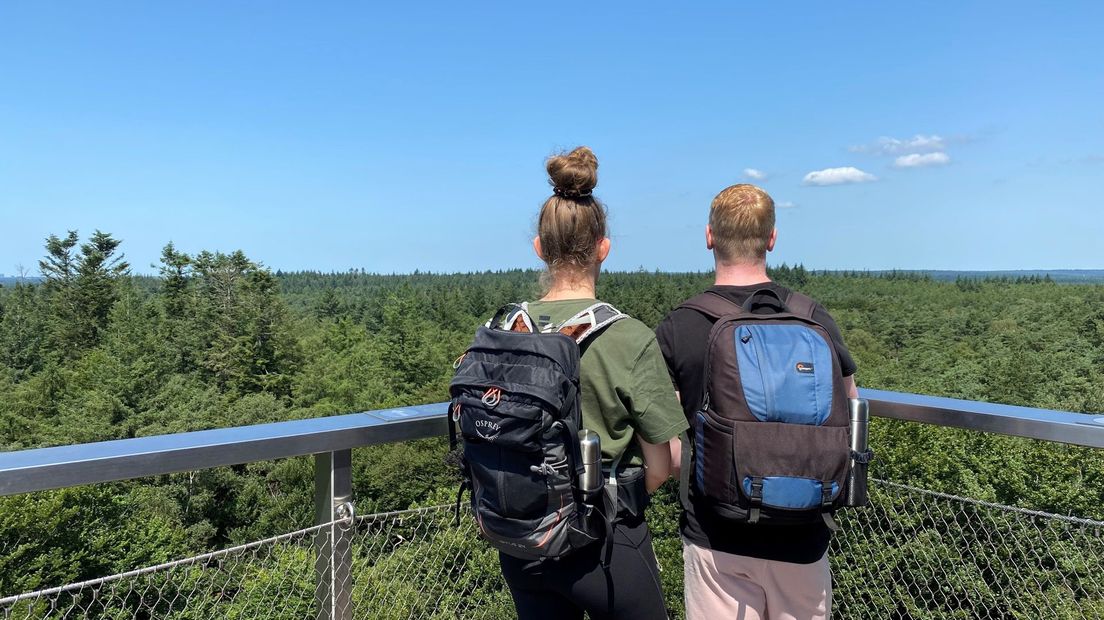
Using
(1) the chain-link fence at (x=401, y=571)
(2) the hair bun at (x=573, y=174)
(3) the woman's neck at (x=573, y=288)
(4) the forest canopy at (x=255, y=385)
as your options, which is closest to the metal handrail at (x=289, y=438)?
(1) the chain-link fence at (x=401, y=571)

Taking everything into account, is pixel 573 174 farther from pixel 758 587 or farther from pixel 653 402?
pixel 758 587

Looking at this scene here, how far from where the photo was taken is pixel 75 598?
171 centimetres

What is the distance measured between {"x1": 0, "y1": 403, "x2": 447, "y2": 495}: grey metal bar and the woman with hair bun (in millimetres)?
586

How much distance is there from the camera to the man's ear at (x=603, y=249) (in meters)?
2.05

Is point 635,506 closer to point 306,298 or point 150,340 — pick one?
point 150,340

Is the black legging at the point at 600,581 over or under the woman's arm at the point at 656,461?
under

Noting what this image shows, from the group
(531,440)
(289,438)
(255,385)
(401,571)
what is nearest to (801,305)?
(531,440)

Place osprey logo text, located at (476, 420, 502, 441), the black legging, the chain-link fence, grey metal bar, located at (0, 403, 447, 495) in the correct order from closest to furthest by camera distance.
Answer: grey metal bar, located at (0, 403, 447, 495) < osprey logo text, located at (476, 420, 502, 441) < the black legging < the chain-link fence

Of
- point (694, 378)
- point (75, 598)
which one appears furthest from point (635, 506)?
point (75, 598)

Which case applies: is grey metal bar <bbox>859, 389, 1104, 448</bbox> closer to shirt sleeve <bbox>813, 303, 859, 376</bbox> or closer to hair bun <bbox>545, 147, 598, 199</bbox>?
shirt sleeve <bbox>813, 303, 859, 376</bbox>

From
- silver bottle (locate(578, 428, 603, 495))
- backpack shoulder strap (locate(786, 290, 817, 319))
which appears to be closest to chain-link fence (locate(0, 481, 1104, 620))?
silver bottle (locate(578, 428, 603, 495))

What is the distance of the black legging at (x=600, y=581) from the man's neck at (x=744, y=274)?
78 centimetres

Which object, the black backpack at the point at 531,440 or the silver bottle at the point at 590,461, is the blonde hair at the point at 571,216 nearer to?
the black backpack at the point at 531,440

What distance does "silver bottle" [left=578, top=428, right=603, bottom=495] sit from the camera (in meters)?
1.73
